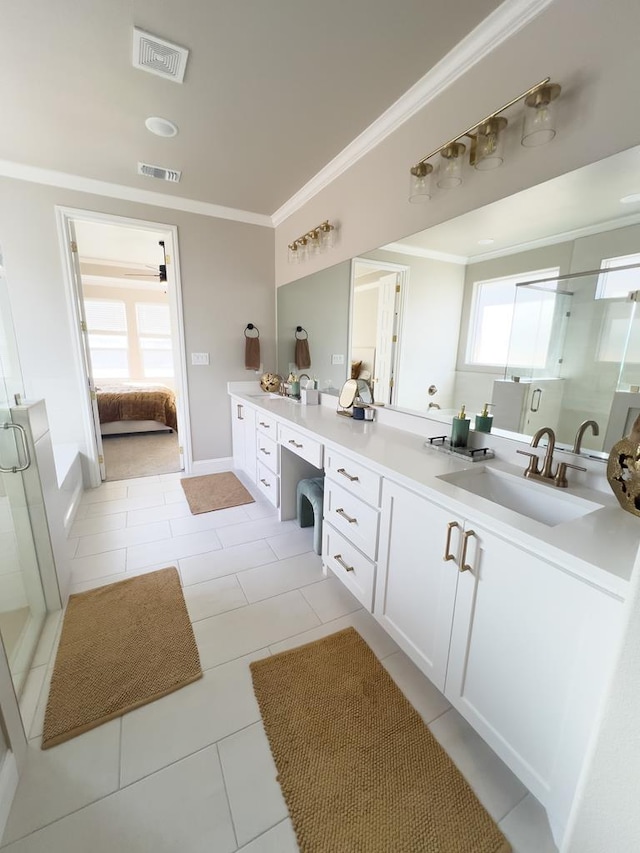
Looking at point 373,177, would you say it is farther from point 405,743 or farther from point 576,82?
point 405,743

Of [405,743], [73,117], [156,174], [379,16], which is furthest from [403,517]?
[156,174]

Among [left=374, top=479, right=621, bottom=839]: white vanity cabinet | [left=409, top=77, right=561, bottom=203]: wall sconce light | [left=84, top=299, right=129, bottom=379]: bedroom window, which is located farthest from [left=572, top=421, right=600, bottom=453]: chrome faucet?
[left=84, top=299, right=129, bottom=379]: bedroom window

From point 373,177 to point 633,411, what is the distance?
6.14ft

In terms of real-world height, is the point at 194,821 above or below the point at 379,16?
below

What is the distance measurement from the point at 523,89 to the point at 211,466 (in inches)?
138

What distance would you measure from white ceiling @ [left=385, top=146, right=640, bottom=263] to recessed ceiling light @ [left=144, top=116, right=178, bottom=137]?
162cm

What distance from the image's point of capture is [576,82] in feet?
3.62

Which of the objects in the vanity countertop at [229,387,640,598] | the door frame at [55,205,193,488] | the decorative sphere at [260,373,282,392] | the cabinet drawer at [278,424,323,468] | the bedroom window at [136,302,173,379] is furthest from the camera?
the bedroom window at [136,302,173,379]

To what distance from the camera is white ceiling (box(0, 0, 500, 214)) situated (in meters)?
1.33

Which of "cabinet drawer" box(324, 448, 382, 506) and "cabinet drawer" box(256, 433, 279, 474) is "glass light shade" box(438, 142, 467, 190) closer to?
"cabinet drawer" box(324, 448, 382, 506)

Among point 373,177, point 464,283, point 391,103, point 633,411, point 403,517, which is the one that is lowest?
point 403,517

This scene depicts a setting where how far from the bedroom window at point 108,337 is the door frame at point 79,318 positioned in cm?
360

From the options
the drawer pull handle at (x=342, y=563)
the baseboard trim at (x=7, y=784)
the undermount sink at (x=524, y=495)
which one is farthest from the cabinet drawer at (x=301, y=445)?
the baseboard trim at (x=7, y=784)

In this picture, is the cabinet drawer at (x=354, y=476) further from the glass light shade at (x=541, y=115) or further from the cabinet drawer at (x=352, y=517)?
the glass light shade at (x=541, y=115)
